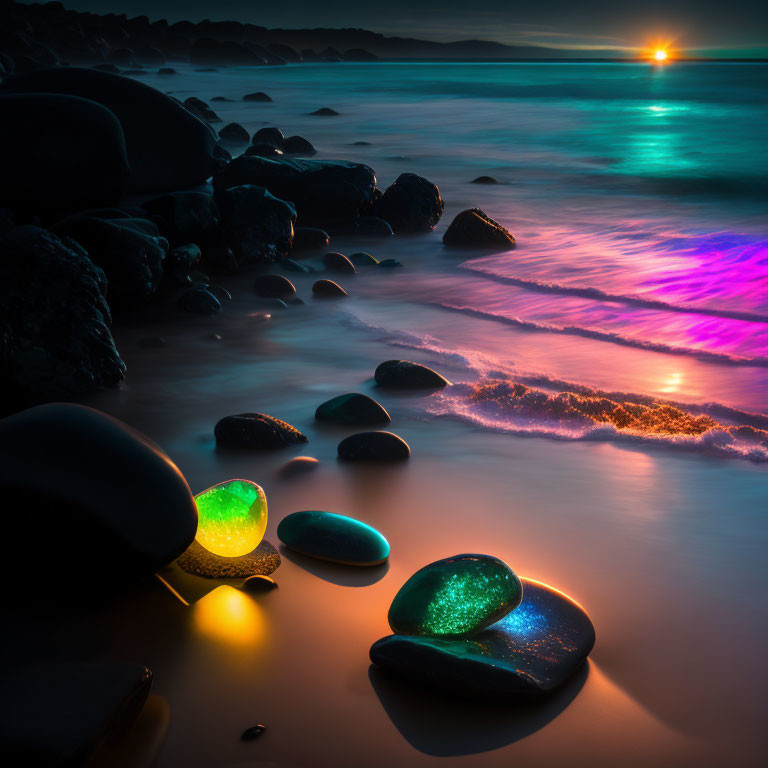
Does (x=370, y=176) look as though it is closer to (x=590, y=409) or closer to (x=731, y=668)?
(x=590, y=409)

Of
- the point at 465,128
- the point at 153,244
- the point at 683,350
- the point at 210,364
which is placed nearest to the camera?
the point at 210,364

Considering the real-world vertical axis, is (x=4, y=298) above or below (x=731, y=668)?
above

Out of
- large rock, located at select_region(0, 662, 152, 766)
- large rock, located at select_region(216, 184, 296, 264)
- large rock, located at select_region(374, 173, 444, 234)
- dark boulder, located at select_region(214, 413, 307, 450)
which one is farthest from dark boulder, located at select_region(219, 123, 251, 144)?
large rock, located at select_region(0, 662, 152, 766)

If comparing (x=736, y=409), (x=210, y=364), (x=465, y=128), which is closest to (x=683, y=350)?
(x=736, y=409)

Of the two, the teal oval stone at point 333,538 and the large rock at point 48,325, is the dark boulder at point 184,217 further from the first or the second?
the teal oval stone at point 333,538

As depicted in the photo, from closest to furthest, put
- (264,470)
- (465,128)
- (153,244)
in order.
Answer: (264,470) < (153,244) < (465,128)

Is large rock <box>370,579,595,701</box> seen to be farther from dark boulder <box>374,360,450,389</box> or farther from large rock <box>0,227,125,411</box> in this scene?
large rock <box>0,227,125,411</box>
